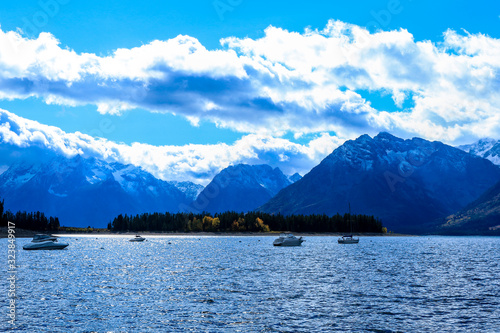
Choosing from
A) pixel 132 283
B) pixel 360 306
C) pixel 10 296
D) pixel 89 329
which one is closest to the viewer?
pixel 89 329

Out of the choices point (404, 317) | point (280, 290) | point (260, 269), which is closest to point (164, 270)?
point (260, 269)

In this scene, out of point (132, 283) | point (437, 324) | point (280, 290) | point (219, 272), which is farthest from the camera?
point (219, 272)

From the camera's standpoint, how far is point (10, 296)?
6525cm

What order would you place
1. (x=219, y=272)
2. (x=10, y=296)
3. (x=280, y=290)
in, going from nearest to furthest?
(x=10, y=296), (x=280, y=290), (x=219, y=272)

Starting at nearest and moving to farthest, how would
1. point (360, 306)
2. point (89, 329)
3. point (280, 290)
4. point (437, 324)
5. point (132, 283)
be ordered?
point (89, 329), point (437, 324), point (360, 306), point (280, 290), point (132, 283)

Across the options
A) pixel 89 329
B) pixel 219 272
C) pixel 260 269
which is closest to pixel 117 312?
pixel 89 329

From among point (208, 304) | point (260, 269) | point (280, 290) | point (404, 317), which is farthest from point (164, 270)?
point (404, 317)

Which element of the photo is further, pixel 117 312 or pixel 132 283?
pixel 132 283

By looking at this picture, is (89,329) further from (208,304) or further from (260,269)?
(260,269)

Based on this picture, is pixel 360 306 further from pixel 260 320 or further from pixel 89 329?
pixel 89 329

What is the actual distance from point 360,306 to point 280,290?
53.6ft

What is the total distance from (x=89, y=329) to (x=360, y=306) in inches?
1270

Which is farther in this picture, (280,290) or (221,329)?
(280,290)

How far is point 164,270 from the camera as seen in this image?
106875mm
